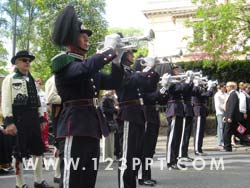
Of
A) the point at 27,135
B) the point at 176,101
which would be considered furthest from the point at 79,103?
the point at 176,101

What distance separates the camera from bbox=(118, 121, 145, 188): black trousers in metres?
6.41

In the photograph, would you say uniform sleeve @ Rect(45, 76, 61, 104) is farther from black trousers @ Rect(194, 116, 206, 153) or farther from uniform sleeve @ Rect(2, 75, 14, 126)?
black trousers @ Rect(194, 116, 206, 153)

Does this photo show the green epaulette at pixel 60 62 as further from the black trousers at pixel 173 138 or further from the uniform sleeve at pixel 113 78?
the black trousers at pixel 173 138

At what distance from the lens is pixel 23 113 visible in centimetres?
721

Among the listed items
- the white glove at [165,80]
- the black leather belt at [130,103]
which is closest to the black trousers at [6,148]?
the white glove at [165,80]

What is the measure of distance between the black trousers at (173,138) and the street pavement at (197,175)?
0.91 feet

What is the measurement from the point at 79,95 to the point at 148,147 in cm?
374

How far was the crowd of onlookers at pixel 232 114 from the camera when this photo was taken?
13.8 meters

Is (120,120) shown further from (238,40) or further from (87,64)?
(238,40)

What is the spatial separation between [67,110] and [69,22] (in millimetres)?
825

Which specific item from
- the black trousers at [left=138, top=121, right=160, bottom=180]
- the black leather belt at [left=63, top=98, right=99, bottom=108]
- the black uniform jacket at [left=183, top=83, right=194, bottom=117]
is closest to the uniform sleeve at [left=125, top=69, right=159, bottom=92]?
the black trousers at [left=138, top=121, right=160, bottom=180]

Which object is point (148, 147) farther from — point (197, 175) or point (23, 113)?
point (23, 113)

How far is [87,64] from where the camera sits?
13.9 feet

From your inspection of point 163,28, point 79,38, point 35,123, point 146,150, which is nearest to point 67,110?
point 79,38
